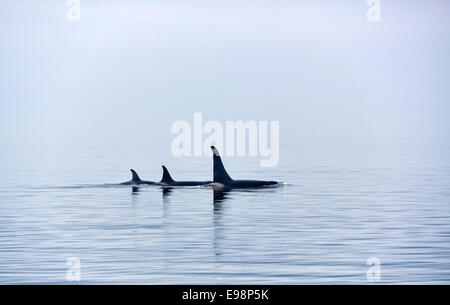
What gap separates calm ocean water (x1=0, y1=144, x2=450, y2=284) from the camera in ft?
75.9

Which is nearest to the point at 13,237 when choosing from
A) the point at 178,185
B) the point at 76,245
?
the point at 76,245

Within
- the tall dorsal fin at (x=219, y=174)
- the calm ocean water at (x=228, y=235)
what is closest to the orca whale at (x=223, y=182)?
the tall dorsal fin at (x=219, y=174)

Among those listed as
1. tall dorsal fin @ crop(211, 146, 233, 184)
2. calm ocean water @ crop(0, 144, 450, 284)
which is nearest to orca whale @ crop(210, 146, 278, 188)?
tall dorsal fin @ crop(211, 146, 233, 184)

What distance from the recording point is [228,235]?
31.0m

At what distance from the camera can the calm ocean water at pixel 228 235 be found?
23.1 m

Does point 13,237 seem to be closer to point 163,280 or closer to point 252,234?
point 252,234

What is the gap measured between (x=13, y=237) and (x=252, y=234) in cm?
746

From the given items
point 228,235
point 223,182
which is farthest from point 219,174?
point 228,235

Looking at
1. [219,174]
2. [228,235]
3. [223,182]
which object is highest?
[219,174]

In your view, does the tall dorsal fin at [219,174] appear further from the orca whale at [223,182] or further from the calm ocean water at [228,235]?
the calm ocean water at [228,235]

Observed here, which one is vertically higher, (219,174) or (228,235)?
(219,174)

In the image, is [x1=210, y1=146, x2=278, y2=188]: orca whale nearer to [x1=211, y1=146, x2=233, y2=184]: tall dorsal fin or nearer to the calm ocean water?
[x1=211, y1=146, x2=233, y2=184]: tall dorsal fin

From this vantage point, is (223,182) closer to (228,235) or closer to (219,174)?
(219,174)
